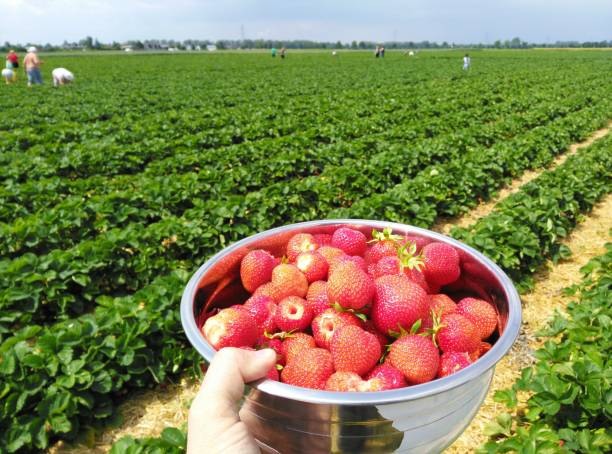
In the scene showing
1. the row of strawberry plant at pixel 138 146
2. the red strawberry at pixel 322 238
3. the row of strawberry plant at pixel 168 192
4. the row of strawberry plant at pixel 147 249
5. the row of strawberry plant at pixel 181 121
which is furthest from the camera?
the row of strawberry plant at pixel 181 121

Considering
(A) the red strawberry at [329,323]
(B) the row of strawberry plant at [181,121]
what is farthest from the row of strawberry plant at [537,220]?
(B) the row of strawberry plant at [181,121]

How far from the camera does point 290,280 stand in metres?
1.69

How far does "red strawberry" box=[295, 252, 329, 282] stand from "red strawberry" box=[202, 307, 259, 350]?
0.39m

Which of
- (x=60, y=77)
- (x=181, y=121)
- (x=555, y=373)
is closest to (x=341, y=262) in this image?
(x=555, y=373)

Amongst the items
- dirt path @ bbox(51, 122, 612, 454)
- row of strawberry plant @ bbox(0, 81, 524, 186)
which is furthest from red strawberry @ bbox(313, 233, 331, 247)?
row of strawberry plant @ bbox(0, 81, 524, 186)

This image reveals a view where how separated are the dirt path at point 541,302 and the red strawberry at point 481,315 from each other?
1773 millimetres

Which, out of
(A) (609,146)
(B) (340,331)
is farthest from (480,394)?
(A) (609,146)

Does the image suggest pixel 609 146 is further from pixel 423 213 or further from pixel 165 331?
pixel 165 331

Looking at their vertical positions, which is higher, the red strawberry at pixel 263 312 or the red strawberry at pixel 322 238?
the red strawberry at pixel 322 238

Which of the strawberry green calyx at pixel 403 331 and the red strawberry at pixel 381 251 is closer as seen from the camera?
the strawberry green calyx at pixel 403 331

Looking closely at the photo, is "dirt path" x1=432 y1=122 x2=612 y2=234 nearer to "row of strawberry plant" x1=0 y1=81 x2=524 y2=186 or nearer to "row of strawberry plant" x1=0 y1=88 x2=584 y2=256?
"row of strawberry plant" x1=0 y1=88 x2=584 y2=256

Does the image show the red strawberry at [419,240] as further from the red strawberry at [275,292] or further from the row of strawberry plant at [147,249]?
the row of strawberry plant at [147,249]

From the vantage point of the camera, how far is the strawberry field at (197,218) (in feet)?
9.70

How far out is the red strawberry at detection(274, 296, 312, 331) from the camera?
5.13 ft
